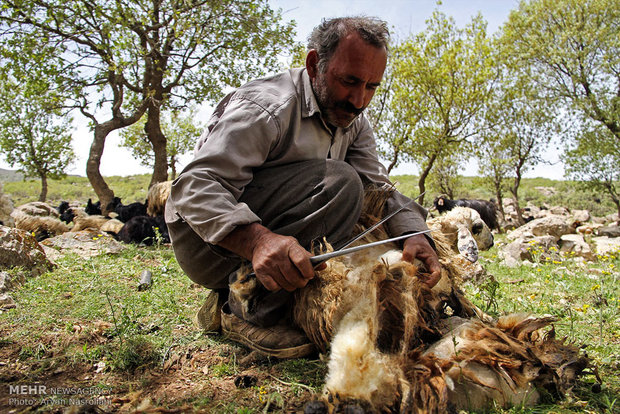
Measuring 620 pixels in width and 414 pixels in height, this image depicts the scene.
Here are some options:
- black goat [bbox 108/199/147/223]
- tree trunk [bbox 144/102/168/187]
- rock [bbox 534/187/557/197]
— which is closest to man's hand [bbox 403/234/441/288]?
black goat [bbox 108/199/147/223]

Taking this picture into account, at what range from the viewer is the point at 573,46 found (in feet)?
47.8

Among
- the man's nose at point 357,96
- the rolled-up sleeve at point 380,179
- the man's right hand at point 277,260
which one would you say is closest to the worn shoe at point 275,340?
the man's right hand at point 277,260

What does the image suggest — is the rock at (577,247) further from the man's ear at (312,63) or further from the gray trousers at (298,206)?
the man's ear at (312,63)

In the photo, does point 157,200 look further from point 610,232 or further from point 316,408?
point 610,232

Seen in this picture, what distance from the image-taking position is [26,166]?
2156 centimetres

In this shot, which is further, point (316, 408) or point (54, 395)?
point (54, 395)

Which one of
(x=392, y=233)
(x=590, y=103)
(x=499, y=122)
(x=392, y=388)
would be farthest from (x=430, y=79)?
(x=392, y=388)

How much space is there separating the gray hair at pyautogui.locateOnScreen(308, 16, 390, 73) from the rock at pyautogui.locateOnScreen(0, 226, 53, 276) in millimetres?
3357

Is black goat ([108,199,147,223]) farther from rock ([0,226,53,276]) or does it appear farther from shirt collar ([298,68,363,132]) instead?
shirt collar ([298,68,363,132])

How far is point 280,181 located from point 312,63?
2.51 ft

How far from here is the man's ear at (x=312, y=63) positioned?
7.73 ft

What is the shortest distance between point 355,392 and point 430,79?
14.5m

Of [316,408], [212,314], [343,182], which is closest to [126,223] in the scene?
[212,314]

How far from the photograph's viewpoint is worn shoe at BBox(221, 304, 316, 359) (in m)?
1.95
